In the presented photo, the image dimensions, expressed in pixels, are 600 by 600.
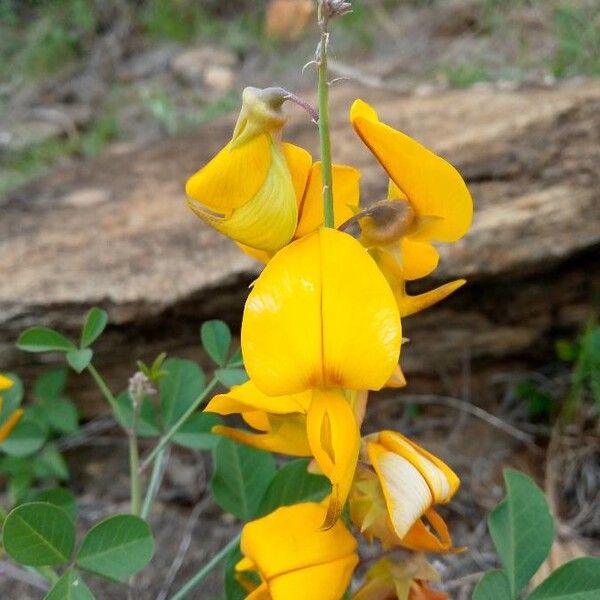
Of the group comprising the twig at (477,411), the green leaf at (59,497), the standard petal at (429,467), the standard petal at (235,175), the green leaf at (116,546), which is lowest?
the twig at (477,411)

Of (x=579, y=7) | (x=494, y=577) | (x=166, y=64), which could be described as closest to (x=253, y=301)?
(x=494, y=577)

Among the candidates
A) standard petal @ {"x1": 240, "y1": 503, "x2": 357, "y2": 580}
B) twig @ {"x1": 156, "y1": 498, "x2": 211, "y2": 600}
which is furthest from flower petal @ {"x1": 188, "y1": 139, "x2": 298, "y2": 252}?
twig @ {"x1": 156, "y1": 498, "x2": 211, "y2": 600}

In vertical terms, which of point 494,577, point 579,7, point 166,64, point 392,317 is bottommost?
point 166,64

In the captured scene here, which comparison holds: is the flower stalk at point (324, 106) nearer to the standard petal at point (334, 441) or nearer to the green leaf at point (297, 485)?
the standard petal at point (334, 441)

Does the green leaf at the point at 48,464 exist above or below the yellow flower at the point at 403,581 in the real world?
below

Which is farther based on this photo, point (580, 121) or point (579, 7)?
point (579, 7)

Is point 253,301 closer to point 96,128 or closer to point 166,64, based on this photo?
point 96,128

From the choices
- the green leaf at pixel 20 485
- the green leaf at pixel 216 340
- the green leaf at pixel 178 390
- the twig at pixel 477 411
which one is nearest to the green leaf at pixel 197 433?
the green leaf at pixel 178 390

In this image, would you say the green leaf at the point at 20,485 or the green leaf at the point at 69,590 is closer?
the green leaf at the point at 69,590
